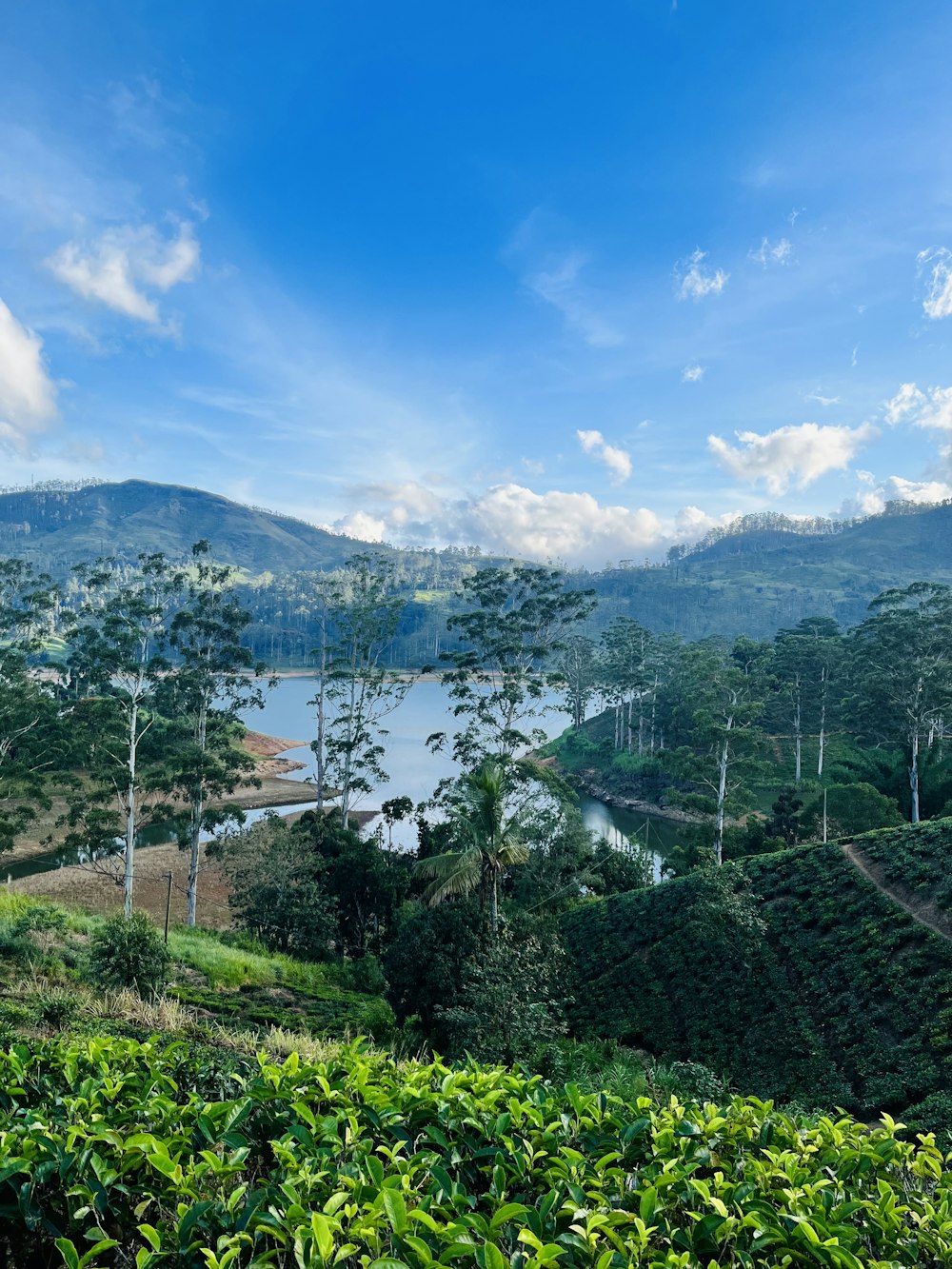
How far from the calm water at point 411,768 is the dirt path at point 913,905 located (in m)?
11.7

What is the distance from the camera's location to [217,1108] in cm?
284

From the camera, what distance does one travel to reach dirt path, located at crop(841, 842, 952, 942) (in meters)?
11.7

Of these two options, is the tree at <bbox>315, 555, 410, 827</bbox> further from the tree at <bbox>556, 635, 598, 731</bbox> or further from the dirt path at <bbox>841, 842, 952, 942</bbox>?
the tree at <bbox>556, 635, 598, 731</bbox>

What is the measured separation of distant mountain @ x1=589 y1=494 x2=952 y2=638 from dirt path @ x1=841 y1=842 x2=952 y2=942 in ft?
402

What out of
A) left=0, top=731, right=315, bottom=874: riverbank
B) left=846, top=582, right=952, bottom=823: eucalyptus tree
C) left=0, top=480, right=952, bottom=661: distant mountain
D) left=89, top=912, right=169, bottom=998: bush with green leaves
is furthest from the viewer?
left=0, top=480, right=952, bottom=661: distant mountain

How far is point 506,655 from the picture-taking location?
25734 mm

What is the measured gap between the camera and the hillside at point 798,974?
381 inches

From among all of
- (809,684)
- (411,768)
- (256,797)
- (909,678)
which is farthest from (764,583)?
(256,797)

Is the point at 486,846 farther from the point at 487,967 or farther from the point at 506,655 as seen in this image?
the point at 506,655

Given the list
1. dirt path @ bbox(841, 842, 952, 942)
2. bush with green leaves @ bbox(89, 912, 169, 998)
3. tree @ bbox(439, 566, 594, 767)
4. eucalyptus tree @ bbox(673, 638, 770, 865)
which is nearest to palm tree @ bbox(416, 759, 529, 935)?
bush with green leaves @ bbox(89, 912, 169, 998)

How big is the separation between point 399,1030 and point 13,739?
1662cm

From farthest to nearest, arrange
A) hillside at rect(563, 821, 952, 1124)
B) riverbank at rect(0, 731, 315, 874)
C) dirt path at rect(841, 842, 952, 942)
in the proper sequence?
riverbank at rect(0, 731, 315, 874), dirt path at rect(841, 842, 952, 942), hillside at rect(563, 821, 952, 1124)

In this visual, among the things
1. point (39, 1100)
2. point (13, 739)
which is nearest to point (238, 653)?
point (13, 739)

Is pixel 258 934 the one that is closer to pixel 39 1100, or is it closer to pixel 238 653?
pixel 238 653
